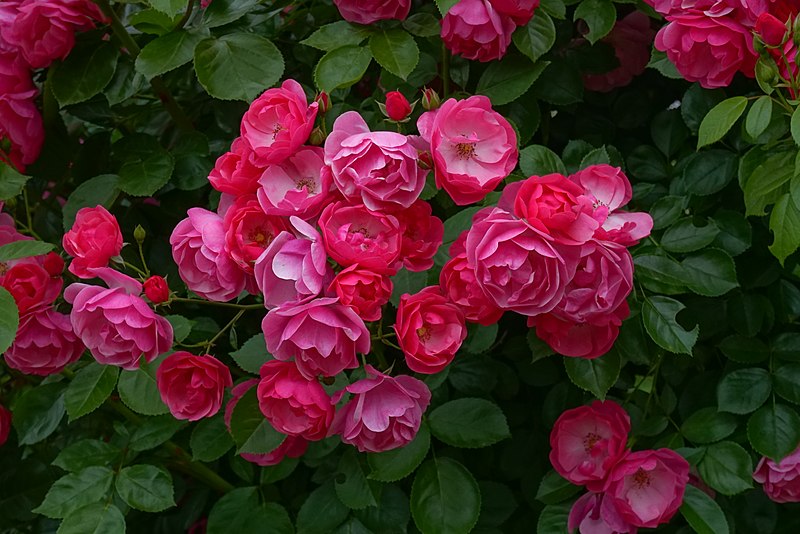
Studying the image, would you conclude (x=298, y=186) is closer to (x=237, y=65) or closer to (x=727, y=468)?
(x=237, y=65)

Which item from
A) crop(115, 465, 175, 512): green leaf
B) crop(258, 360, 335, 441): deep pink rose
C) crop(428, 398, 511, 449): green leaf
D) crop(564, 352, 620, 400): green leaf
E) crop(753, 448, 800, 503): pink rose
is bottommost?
crop(753, 448, 800, 503): pink rose

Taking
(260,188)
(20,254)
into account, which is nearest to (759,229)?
(260,188)

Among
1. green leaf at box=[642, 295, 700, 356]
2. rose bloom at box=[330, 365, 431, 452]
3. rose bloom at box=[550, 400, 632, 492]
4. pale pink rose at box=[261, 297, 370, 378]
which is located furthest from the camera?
rose bloom at box=[550, 400, 632, 492]

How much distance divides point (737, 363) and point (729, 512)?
24cm

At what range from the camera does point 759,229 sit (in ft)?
4.39

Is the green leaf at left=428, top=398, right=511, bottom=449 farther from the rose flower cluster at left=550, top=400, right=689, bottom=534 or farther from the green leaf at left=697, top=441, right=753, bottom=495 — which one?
the green leaf at left=697, top=441, right=753, bottom=495

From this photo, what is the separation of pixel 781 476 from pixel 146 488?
0.88 m

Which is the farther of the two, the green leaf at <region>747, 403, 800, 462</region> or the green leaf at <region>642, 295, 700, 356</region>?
the green leaf at <region>747, 403, 800, 462</region>

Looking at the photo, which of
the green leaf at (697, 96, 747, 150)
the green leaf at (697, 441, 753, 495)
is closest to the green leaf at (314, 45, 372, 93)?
the green leaf at (697, 96, 747, 150)

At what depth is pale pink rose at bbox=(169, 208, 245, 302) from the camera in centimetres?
96

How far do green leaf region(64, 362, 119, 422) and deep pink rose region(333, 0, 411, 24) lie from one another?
58 centimetres

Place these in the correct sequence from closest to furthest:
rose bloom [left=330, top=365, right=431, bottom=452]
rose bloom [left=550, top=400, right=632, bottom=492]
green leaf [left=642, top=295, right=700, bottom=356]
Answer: rose bloom [left=330, top=365, right=431, bottom=452]
green leaf [left=642, top=295, right=700, bottom=356]
rose bloom [left=550, top=400, right=632, bottom=492]

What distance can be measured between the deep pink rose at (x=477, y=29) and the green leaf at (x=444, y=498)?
557 mm

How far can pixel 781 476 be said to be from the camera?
1.30 m
